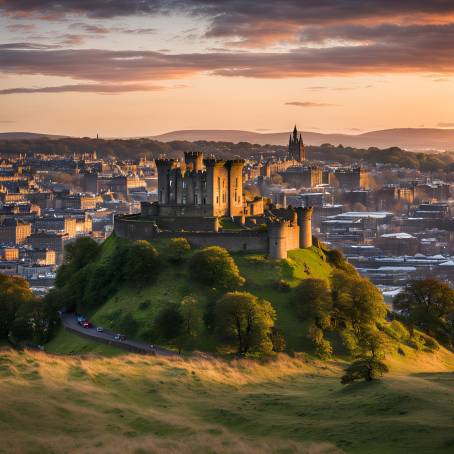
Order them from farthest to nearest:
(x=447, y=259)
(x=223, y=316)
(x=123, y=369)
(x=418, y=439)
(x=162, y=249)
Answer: (x=447, y=259), (x=162, y=249), (x=223, y=316), (x=123, y=369), (x=418, y=439)

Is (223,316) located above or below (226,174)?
below

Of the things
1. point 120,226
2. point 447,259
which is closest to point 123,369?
point 120,226

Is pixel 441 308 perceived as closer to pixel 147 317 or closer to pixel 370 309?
pixel 370 309

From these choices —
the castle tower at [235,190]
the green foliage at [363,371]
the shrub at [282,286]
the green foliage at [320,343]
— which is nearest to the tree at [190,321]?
the green foliage at [320,343]

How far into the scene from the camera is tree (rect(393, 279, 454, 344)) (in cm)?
7888

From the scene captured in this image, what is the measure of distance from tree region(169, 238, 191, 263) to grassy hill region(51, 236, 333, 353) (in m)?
0.48

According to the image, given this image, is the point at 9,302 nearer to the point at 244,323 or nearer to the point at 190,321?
the point at 190,321

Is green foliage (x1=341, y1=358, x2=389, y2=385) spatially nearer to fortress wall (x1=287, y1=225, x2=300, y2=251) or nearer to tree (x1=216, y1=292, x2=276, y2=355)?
tree (x1=216, y1=292, x2=276, y2=355)

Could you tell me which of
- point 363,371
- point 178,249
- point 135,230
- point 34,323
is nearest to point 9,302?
point 34,323

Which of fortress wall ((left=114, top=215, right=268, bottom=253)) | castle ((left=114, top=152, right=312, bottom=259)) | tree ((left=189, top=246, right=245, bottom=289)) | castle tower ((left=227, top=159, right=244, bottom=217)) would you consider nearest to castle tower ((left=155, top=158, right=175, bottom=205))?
castle ((left=114, top=152, right=312, bottom=259))

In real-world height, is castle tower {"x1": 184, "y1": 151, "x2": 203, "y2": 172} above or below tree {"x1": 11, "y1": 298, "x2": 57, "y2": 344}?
above

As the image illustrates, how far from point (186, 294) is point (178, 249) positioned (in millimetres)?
4864

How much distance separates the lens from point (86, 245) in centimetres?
8588

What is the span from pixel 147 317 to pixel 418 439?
34.0 metres
